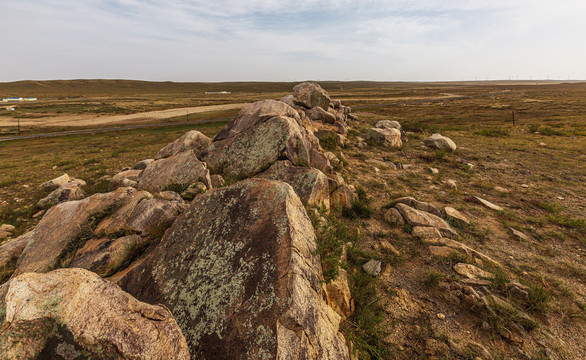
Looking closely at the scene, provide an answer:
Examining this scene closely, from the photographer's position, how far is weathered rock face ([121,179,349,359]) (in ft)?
12.0

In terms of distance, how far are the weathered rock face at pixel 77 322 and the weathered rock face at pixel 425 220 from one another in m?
8.63

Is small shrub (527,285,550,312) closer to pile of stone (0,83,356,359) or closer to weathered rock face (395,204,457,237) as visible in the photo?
weathered rock face (395,204,457,237)

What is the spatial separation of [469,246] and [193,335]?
901cm

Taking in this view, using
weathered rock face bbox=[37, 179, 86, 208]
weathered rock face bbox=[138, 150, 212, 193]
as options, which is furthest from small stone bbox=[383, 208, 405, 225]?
weathered rock face bbox=[37, 179, 86, 208]

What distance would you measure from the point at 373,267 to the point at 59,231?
8.98 meters

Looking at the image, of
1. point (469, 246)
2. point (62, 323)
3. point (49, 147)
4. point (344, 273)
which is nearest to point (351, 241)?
point (344, 273)

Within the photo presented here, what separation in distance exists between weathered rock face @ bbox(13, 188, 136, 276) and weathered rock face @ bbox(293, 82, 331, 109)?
19.2m

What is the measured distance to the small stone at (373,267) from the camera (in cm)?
704

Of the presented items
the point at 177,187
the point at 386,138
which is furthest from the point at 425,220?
the point at 386,138

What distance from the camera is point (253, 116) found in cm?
1191

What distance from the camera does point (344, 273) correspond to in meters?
6.37

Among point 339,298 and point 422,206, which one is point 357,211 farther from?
point 339,298

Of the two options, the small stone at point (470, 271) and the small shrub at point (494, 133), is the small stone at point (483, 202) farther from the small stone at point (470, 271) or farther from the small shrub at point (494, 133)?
the small shrub at point (494, 133)

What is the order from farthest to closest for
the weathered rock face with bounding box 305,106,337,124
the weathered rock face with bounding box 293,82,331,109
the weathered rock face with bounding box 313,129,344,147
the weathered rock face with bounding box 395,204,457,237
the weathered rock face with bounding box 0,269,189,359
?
the weathered rock face with bounding box 293,82,331,109, the weathered rock face with bounding box 305,106,337,124, the weathered rock face with bounding box 313,129,344,147, the weathered rock face with bounding box 395,204,457,237, the weathered rock face with bounding box 0,269,189,359
